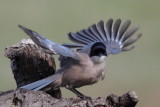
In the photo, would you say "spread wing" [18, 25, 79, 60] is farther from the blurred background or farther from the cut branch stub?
the blurred background

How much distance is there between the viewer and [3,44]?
53.8ft

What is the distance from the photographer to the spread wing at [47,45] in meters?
8.38

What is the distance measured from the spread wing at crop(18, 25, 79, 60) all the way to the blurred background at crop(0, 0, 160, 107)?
414 centimetres

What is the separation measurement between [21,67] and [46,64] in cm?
28

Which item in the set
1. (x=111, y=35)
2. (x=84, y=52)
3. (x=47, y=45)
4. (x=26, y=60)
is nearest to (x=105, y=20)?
(x=111, y=35)

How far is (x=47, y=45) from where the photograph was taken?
8.63m

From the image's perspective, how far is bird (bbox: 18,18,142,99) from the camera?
8664 mm

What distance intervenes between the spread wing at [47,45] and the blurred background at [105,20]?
13.6 ft

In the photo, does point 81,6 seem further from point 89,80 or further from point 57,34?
point 89,80

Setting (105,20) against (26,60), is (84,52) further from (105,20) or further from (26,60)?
(105,20)

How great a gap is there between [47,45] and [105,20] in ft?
30.8

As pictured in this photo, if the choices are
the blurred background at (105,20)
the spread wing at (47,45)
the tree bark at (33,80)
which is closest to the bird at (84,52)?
the spread wing at (47,45)

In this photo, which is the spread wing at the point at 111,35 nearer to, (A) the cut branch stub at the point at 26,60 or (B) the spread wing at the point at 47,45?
(B) the spread wing at the point at 47,45

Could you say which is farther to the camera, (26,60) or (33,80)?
(33,80)
